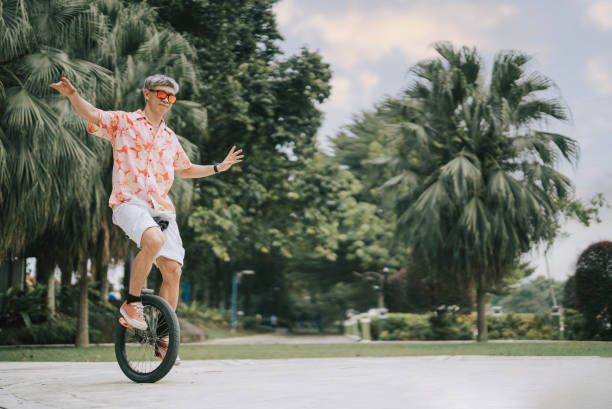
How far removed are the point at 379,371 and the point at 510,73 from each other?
49.9 feet

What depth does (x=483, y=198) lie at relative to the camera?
62.7 feet

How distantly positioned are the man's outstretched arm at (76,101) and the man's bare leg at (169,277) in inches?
47.3

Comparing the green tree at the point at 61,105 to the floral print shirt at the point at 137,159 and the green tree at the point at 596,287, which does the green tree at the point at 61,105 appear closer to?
the floral print shirt at the point at 137,159

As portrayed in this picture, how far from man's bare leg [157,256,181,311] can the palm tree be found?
531 inches

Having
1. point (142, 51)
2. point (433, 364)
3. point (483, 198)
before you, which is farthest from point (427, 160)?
point (433, 364)

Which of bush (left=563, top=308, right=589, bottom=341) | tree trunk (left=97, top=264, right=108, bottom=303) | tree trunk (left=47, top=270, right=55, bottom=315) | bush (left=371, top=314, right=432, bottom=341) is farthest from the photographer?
bush (left=371, top=314, right=432, bottom=341)

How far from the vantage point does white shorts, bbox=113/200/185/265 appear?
16.4 feet

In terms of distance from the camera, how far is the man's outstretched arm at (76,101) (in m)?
4.88

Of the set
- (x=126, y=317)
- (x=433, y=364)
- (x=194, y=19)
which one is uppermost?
(x=194, y=19)

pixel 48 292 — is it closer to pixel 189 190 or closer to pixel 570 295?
pixel 189 190

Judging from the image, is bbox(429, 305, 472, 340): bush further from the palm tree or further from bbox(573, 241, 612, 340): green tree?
bbox(573, 241, 612, 340): green tree

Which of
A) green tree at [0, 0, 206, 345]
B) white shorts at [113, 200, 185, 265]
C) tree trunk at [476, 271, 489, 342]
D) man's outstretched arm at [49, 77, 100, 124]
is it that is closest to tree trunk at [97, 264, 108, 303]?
green tree at [0, 0, 206, 345]

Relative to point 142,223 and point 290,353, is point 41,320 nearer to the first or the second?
point 290,353

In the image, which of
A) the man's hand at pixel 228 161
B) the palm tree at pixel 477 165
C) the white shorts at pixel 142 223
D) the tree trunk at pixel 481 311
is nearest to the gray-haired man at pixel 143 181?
the white shorts at pixel 142 223
